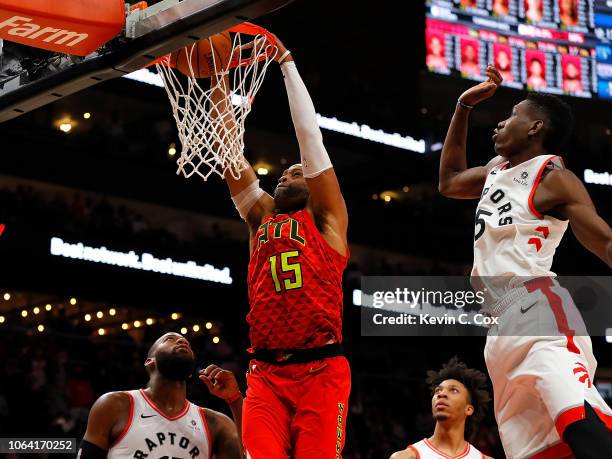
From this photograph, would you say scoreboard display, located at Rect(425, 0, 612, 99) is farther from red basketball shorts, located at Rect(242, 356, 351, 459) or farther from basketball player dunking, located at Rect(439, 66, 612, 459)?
red basketball shorts, located at Rect(242, 356, 351, 459)

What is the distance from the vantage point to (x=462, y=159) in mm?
5062

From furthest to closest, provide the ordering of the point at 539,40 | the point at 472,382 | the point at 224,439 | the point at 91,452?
the point at 539,40, the point at 472,382, the point at 224,439, the point at 91,452

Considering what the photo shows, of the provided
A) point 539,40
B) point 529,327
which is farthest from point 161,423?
point 539,40

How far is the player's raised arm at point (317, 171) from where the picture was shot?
5.18 meters

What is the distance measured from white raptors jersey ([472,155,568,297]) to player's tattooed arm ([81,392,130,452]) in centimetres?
248

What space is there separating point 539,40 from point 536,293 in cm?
1398

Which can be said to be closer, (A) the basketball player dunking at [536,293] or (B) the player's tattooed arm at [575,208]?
(A) the basketball player dunking at [536,293]

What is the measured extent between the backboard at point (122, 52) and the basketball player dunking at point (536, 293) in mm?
1292

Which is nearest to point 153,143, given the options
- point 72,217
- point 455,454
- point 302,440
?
point 72,217

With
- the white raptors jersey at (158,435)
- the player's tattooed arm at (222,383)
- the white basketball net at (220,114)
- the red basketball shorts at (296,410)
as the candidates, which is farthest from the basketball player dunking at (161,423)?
the white basketball net at (220,114)

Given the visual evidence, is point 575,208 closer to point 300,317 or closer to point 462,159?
point 462,159

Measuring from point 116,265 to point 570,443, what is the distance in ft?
44.9

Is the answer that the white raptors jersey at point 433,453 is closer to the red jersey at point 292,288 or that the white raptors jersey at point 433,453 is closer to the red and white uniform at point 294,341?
the red and white uniform at point 294,341

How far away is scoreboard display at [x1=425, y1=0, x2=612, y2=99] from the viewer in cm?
1702
